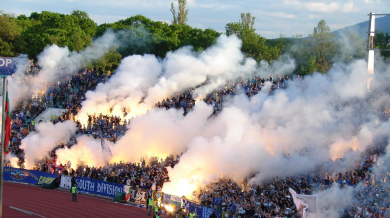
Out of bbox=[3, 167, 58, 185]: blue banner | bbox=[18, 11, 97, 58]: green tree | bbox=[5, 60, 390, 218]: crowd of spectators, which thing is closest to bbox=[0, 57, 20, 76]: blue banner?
bbox=[5, 60, 390, 218]: crowd of spectators

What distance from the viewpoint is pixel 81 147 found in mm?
33281

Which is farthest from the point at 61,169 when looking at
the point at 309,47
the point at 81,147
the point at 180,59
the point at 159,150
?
the point at 309,47

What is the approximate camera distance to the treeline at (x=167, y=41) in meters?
40.5

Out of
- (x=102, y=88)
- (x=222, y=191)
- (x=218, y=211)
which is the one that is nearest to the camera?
(x=218, y=211)

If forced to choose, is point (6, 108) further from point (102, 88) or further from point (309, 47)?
point (309, 47)

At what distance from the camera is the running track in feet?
79.8

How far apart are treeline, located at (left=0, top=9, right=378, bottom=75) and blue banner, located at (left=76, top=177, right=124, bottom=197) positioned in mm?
16961

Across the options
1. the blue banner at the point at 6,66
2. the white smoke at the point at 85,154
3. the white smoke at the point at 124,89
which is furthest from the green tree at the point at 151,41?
the blue banner at the point at 6,66

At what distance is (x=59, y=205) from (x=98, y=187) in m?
2.71

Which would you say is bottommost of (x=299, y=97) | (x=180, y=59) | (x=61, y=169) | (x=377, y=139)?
(x=61, y=169)

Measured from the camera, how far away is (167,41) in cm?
4912

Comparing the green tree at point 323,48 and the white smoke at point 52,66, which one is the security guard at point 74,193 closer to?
the white smoke at point 52,66

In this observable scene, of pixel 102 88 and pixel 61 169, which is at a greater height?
pixel 102 88

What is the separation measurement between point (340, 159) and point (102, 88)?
1905 cm
